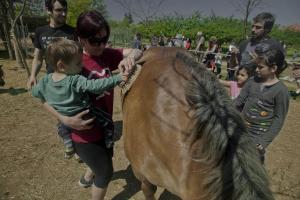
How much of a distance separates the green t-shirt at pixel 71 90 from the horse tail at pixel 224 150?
702 millimetres

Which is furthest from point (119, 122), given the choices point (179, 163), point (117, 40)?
point (117, 40)

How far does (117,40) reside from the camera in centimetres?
3275

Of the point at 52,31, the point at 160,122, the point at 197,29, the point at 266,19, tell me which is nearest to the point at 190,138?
the point at 160,122

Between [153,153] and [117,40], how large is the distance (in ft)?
104

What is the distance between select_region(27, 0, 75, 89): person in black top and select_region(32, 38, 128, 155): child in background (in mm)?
1490

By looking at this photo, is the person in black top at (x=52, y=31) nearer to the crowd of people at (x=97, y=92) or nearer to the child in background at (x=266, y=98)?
the crowd of people at (x=97, y=92)

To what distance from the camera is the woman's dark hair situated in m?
2.34

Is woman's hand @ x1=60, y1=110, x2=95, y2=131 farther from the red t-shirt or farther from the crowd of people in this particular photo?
the red t-shirt

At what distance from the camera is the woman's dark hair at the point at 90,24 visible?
234cm

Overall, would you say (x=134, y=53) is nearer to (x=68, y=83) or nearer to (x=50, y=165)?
(x=68, y=83)

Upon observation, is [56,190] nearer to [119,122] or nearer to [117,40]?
[119,122]

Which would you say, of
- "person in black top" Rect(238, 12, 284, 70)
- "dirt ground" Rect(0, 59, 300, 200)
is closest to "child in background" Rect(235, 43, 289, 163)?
"dirt ground" Rect(0, 59, 300, 200)

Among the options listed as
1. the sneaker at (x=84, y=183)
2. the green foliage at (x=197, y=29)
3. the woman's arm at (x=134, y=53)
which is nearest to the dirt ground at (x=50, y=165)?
the sneaker at (x=84, y=183)

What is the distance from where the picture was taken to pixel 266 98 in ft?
8.64
